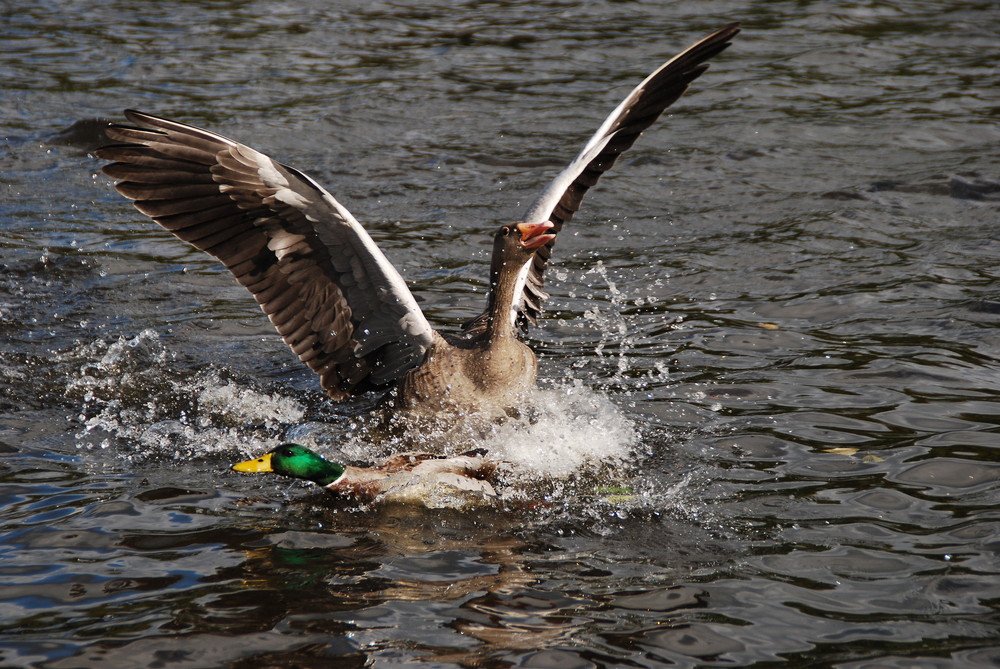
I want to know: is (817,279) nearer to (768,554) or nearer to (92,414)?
(768,554)

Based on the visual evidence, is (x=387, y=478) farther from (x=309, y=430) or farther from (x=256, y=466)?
(x=309, y=430)

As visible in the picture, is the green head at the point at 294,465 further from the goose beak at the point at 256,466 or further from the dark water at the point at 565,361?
the dark water at the point at 565,361

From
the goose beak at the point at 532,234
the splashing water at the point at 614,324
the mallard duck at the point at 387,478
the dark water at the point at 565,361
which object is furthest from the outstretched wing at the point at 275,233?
the splashing water at the point at 614,324

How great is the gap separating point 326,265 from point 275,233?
337 mm

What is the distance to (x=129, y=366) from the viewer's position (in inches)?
273

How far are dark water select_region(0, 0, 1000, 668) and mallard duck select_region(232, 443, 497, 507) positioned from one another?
0.13 meters

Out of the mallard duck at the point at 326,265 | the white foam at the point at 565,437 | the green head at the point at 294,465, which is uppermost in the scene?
the mallard duck at the point at 326,265

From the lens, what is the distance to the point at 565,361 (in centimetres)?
724

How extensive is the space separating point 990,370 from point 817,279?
1883 mm

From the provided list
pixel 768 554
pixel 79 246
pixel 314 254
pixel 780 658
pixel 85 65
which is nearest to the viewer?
pixel 780 658

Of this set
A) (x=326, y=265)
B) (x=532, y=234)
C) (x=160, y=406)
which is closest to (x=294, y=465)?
(x=326, y=265)

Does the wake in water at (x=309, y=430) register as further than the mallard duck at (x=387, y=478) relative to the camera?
Yes

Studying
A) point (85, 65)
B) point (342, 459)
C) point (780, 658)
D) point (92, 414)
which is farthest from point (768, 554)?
point (85, 65)

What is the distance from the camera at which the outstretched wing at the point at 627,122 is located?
7000mm
